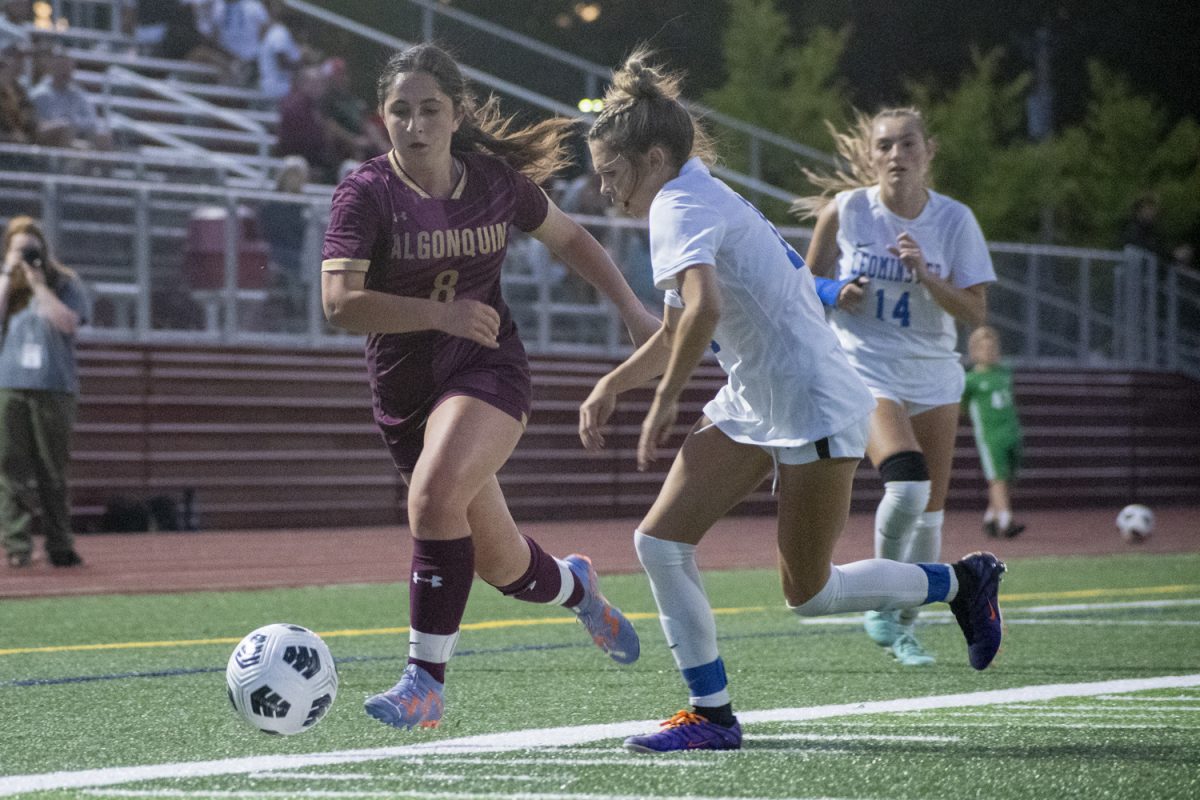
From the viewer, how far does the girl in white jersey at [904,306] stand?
807 cm

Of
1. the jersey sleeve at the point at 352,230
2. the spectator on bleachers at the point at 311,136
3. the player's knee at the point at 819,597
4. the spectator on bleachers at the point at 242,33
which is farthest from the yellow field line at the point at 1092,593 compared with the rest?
the spectator on bleachers at the point at 242,33

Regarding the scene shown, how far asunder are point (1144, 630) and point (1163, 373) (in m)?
16.5

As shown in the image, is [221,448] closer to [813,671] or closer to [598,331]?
[598,331]

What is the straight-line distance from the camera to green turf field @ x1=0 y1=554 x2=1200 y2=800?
4.95m

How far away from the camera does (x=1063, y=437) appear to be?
24.3 meters

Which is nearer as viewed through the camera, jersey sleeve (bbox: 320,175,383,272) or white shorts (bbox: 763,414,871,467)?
white shorts (bbox: 763,414,871,467)

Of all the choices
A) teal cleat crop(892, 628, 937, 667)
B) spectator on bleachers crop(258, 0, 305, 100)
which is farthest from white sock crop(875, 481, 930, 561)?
spectator on bleachers crop(258, 0, 305, 100)

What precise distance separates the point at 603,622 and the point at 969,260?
231cm

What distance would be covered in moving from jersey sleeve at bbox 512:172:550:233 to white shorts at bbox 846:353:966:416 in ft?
6.66

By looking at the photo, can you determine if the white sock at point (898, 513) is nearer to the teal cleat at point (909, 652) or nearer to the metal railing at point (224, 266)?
the teal cleat at point (909, 652)

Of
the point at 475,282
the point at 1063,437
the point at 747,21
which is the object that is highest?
the point at 747,21

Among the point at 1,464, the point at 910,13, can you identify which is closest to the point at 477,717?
the point at 1,464

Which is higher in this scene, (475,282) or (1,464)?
(475,282)

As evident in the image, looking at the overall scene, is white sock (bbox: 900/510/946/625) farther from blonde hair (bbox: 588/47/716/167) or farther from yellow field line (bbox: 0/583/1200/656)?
blonde hair (bbox: 588/47/716/167)
